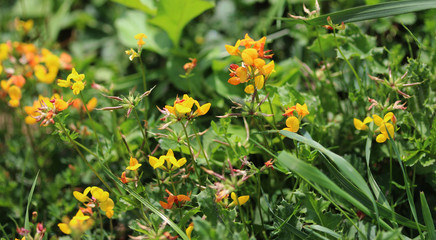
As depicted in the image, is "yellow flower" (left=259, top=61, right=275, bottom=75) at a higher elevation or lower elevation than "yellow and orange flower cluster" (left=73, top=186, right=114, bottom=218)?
higher

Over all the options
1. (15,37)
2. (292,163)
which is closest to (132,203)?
(292,163)

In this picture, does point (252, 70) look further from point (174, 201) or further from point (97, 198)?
point (97, 198)

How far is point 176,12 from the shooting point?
2.44 m

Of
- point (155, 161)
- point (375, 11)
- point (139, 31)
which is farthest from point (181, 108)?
point (139, 31)

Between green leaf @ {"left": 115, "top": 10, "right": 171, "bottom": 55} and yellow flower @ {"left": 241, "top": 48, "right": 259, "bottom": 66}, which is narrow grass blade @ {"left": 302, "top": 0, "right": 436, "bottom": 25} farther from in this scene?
green leaf @ {"left": 115, "top": 10, "right": 171, "bottom": 55}

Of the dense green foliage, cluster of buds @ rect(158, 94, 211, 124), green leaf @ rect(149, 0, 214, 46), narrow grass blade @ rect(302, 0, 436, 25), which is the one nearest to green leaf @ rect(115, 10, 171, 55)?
the dense green foliage

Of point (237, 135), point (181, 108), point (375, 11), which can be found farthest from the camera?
point (237, 135)

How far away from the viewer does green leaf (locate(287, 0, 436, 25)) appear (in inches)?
60.6

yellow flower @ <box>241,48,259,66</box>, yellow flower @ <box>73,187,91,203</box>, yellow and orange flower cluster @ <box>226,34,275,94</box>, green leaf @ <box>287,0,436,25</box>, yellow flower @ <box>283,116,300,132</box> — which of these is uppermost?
green leaf @ <box>287,0,436,25</box>

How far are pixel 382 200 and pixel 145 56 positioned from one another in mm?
2201

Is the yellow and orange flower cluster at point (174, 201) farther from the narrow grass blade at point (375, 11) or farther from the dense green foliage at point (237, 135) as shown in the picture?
the narrow grass blade at point (375, 11)

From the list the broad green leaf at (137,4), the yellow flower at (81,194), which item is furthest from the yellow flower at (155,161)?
the broad green leaf at (137,4)

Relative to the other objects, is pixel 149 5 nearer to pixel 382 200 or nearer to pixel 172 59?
pixel 172 59

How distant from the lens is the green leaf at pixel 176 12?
2.37 m
